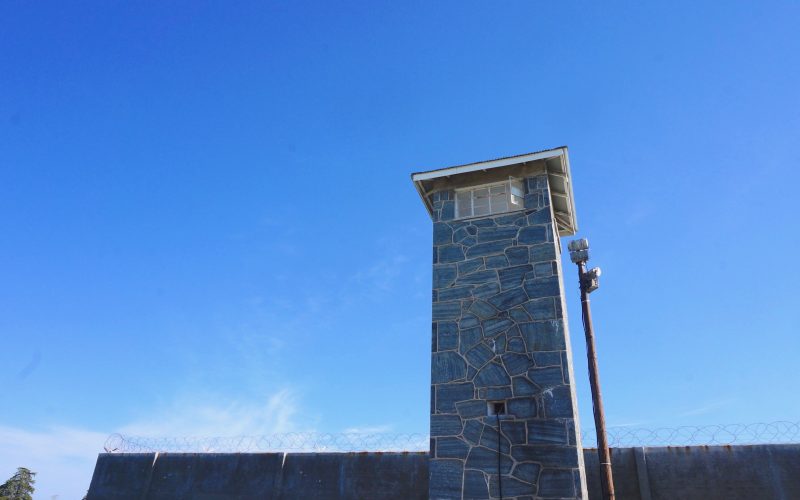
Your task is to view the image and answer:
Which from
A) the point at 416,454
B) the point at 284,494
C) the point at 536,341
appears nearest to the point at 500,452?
the point at 536,341

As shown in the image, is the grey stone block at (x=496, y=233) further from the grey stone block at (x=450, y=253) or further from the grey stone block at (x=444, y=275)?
the grey stone block at (x=444, y=275)

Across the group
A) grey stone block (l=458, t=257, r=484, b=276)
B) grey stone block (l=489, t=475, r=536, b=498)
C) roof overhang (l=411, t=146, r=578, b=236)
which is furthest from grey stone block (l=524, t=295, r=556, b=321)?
roof overhang (l=411, t=146, r=578, b=236)

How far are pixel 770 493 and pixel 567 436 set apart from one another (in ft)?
10.1

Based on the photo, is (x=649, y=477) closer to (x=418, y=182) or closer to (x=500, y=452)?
(x=500, y=452)

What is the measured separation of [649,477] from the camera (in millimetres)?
8086

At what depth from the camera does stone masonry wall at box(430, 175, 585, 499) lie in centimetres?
722

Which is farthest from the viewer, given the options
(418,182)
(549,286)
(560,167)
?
(418,182)

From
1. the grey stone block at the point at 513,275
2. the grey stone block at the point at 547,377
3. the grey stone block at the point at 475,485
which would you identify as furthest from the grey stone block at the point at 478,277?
the grey stone block at the point at 475,485

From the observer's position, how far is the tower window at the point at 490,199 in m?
9.23

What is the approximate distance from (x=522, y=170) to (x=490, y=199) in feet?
2.40

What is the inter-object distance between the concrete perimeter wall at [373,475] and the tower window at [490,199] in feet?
13.3

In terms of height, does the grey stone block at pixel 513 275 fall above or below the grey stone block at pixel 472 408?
above

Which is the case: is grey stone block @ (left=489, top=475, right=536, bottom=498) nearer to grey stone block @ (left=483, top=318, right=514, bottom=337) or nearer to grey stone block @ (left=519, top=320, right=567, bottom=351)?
grey stone block @ (left=519, top=320, right=567, bottom=351)

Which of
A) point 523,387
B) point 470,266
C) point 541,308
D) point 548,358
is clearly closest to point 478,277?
point 470,266
